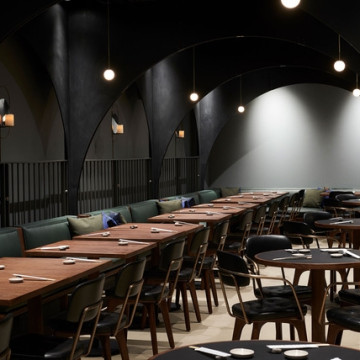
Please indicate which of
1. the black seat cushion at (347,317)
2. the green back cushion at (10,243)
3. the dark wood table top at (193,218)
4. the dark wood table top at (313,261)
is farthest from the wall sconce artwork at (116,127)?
the black seat cushion at (347,317)

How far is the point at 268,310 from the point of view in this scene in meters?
5.22

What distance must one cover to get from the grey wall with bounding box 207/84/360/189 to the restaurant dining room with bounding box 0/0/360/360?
Result: 0.04 m

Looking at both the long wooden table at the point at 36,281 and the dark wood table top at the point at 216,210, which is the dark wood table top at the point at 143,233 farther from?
the dark wood table top at the point at 216,210

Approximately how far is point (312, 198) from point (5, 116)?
30.4 ft

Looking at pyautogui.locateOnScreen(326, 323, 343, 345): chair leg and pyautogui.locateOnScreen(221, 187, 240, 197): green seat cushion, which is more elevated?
pyautogui.locateOnScreen(221, 187, 240, 197): green seat cushion

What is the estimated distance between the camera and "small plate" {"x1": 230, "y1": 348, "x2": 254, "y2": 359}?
2812mm

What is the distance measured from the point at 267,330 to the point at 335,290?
5.88 feet

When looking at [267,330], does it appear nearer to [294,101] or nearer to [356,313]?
[356,313]

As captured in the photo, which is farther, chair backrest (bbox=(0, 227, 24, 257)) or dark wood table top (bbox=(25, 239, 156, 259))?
chair backrest (bbox=(0, 227, 24, 257))

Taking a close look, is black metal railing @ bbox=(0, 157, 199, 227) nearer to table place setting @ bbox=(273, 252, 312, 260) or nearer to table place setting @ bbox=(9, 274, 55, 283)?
table place setting @ bbox=(9, 274, 55, 283)

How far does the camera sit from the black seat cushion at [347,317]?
15.9ft

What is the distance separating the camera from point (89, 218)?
9.48 metres

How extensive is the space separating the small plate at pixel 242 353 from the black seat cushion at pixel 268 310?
231cm

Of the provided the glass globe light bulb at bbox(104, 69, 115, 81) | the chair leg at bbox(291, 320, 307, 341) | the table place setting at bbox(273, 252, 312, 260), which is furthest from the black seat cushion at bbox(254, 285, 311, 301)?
the glass globe light bulb at bbox(104, 69, 115, 81)
